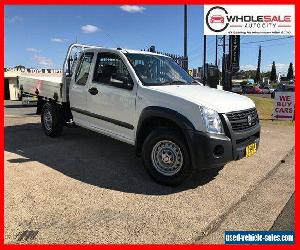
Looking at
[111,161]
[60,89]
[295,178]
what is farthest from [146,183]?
[60,89]

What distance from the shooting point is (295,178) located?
6.20m

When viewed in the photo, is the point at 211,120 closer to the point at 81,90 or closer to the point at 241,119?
the point at 241,119

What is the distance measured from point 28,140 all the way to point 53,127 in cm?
66

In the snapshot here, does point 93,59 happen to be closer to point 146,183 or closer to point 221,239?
point 146,183

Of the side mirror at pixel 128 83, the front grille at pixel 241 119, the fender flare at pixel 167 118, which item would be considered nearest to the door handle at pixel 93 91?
the side mirror at pixel 128 83

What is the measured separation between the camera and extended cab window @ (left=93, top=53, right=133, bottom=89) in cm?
604

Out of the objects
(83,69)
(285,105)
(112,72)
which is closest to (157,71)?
(112,72)

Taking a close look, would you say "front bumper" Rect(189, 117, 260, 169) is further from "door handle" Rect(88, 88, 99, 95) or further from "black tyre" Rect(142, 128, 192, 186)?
"door handle" Rect(88, 88, 99, 95)

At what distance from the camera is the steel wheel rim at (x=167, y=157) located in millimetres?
5301

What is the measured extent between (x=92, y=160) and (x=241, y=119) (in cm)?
283

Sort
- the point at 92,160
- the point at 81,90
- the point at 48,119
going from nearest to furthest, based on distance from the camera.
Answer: the point at 92,160 → the point at 81,90 → the point at 48,119

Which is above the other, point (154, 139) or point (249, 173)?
point (154, 139)

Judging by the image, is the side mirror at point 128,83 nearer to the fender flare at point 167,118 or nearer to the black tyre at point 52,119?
the fender flare at point 167,118

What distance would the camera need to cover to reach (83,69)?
7.19m
